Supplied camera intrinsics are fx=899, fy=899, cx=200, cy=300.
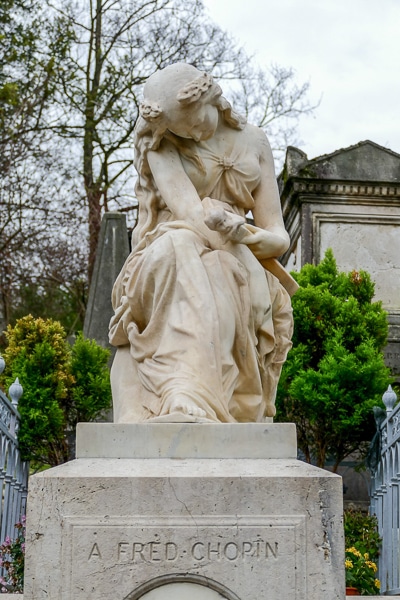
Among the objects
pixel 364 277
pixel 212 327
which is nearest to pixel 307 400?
pixel 364 277

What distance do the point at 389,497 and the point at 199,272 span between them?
3.58m

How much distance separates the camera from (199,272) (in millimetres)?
3887

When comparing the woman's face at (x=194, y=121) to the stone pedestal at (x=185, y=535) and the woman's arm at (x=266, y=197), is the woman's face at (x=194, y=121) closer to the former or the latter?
the woman's arm at (x=266, y=197)

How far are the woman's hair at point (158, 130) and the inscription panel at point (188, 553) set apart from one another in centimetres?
166

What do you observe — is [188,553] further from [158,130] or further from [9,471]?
[9,471]

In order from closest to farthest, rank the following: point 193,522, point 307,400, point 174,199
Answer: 1. point 193,522
2. point 174,199
3. point 307,400

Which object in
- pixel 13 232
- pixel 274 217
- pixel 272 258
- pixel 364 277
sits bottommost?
pixel 272 258

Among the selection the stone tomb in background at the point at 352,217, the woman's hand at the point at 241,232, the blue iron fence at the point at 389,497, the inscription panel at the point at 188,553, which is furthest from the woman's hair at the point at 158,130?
the stone tomb in background at the point at 352,217

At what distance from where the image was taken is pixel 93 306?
39.7 ft

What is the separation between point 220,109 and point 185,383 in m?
1.54

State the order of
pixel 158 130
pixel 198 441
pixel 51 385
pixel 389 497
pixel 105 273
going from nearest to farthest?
pixel 198 441 → pixel 158 130 → pixel 389 497 → pixel 51 385 → pixel 105 273

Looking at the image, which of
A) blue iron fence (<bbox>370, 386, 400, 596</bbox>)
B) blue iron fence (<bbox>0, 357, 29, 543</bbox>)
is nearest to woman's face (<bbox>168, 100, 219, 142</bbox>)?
blue iron fence (<bbox>0, 357, 29, 543</bbox>)

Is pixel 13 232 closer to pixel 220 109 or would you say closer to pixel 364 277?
pixel 364 277

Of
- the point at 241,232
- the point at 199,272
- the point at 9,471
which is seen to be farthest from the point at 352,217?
the point at 199,272
